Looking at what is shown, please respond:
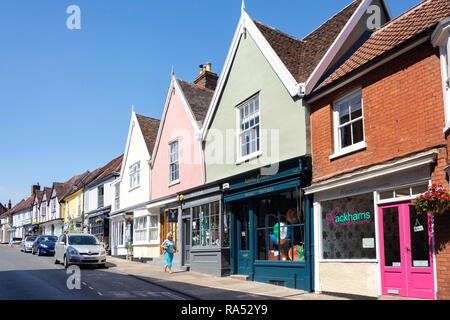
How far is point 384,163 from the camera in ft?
33.4

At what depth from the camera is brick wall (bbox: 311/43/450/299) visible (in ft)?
28.7

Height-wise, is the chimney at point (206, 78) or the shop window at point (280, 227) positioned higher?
the chimney at point (206, 78)

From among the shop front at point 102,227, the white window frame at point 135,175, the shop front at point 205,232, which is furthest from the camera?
the shop front at point 102,227

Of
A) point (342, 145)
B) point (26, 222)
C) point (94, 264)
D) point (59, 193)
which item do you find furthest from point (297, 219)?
point (26, 222)

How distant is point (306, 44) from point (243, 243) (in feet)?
24.8

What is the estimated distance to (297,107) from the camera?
13359 millimetres

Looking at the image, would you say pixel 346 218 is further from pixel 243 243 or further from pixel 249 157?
pixel 243 243

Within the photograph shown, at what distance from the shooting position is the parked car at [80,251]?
61.5 ft

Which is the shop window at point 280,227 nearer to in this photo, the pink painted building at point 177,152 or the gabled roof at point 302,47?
the gabled roof at point 302,47

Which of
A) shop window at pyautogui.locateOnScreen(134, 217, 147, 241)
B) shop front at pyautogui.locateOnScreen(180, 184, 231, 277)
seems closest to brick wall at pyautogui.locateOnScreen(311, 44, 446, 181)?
shop front at pyautogui.locateOnScreen(180, 184, 231, 277)

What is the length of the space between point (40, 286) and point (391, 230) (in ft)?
31.6

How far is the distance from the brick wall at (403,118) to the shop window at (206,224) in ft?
19.2

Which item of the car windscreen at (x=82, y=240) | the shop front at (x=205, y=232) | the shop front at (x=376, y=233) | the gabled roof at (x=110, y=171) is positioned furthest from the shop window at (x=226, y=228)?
the gabled roof at (x=110, y=171)

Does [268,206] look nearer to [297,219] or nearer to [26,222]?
[297,219]
